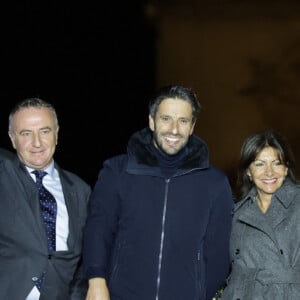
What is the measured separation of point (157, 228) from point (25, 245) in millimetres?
535

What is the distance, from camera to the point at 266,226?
7.80 feet

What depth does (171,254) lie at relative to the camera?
224 centimetres

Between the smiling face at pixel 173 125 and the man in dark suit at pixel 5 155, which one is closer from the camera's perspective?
the smiling face at pixel 173 125

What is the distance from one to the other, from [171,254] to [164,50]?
5.90 metres

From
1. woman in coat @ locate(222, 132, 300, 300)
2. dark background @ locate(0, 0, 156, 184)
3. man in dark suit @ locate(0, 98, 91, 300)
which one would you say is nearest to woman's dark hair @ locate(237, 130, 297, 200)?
woman in coat @ locate(222, 132, 300, 300)

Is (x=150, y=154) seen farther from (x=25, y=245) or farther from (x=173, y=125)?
(x=25, y=245)

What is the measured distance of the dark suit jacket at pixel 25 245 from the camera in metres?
2.21

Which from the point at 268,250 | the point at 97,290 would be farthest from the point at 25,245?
the point at 268,250

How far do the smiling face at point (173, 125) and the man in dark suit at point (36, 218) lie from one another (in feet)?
1.60

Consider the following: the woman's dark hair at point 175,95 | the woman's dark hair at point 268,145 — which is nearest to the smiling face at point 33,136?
the woman's dark hair at point 175,95

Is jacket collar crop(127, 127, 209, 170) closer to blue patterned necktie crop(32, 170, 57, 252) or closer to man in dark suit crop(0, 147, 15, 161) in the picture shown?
blue patterned necktie crop(32, 170, 57, 252)

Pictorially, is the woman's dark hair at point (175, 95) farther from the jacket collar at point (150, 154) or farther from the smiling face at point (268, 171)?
the smiling face at point (268, 171)

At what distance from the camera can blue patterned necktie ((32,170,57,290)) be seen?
7.52 feet

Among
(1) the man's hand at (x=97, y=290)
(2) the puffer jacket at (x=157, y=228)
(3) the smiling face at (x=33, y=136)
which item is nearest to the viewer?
(1) the man's hand at (x=97, y=290)
